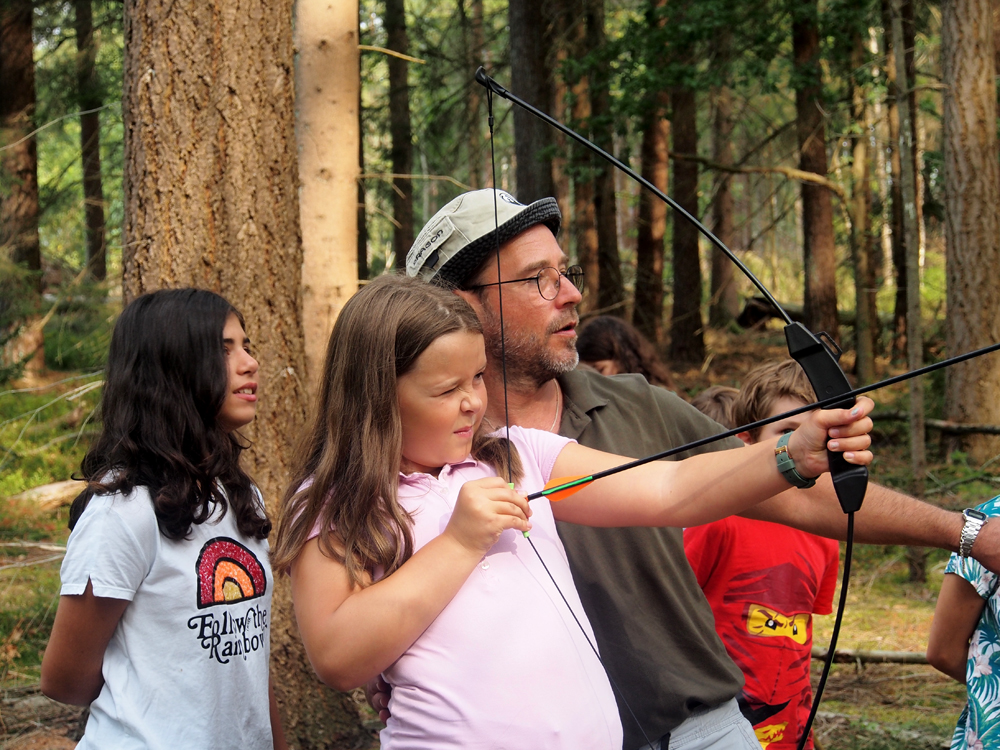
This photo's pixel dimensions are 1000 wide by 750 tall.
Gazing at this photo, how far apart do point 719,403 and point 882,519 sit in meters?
1.49

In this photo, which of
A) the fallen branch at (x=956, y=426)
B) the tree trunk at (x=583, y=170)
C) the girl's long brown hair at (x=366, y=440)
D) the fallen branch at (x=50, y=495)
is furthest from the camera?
the tree trunk at (x=583, y=170)

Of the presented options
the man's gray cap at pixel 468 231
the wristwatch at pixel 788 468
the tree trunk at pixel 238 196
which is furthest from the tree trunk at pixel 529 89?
the wristwatch at pixel 788 468

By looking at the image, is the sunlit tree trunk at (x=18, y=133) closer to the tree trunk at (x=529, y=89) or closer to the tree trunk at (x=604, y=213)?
the tree trunk at (x=529, y=89)

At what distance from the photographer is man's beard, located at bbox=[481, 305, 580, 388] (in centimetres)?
219

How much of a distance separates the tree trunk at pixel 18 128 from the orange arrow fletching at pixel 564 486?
423 inches

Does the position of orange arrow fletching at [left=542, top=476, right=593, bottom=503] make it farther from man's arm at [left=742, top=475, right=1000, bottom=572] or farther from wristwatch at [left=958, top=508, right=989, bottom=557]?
wristwatch at [left=958, top=508, right=989, bottom=557]

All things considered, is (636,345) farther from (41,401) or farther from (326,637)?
(41,401)

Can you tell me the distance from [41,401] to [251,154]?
858 centimetres

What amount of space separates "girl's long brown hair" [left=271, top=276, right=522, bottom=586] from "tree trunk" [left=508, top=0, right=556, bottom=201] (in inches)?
310

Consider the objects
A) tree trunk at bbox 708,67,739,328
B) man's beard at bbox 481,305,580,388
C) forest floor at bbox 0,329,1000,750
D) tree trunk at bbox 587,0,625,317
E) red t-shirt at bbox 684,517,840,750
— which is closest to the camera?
man's beard at bbox 481,305,580,388

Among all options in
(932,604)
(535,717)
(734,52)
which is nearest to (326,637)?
(535,717)

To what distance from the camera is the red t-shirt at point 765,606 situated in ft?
8.54

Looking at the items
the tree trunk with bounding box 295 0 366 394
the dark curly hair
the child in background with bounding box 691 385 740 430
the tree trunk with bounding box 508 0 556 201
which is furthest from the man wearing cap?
the tree trunk with bounding box 508 0 556 201

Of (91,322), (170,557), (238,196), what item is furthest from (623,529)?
(91,322)
